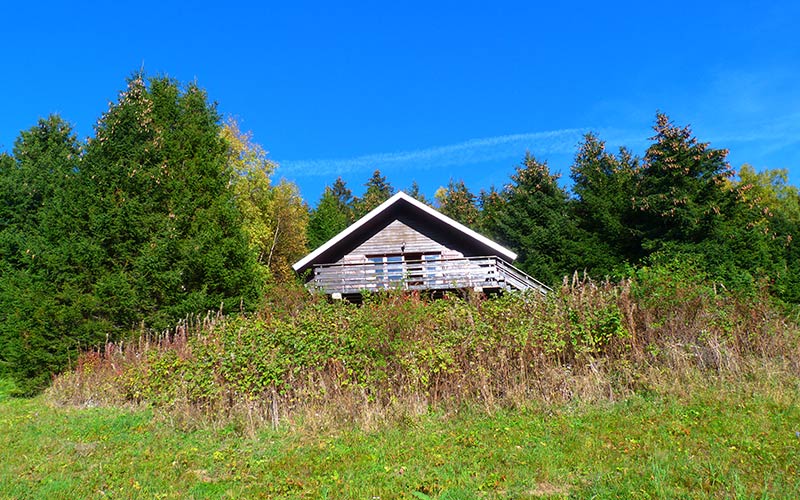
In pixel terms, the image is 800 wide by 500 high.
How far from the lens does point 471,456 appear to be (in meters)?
5.17

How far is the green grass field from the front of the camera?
4254 mm

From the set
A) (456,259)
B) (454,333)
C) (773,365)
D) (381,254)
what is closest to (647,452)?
(454,333)

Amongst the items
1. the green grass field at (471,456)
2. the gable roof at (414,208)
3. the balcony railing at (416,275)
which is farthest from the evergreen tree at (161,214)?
the green grass field at (471,456)

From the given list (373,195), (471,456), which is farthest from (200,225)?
(373,195)

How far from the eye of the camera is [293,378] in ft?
23.3

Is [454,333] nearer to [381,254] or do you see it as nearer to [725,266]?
[381,254]

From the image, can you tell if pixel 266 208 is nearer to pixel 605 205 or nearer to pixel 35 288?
pixel 35 288

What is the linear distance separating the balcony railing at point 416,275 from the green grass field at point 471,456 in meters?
11.3

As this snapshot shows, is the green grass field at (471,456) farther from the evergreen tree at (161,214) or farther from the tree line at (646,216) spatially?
the tree line at (646,216)

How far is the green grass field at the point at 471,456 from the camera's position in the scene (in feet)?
14.0

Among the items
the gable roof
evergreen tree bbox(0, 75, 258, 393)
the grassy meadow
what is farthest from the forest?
the gable roof

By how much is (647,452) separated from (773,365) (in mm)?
3905

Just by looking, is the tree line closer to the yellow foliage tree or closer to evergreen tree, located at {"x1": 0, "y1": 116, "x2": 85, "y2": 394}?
the yellow foliage tree

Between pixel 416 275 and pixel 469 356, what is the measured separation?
37.8ft
